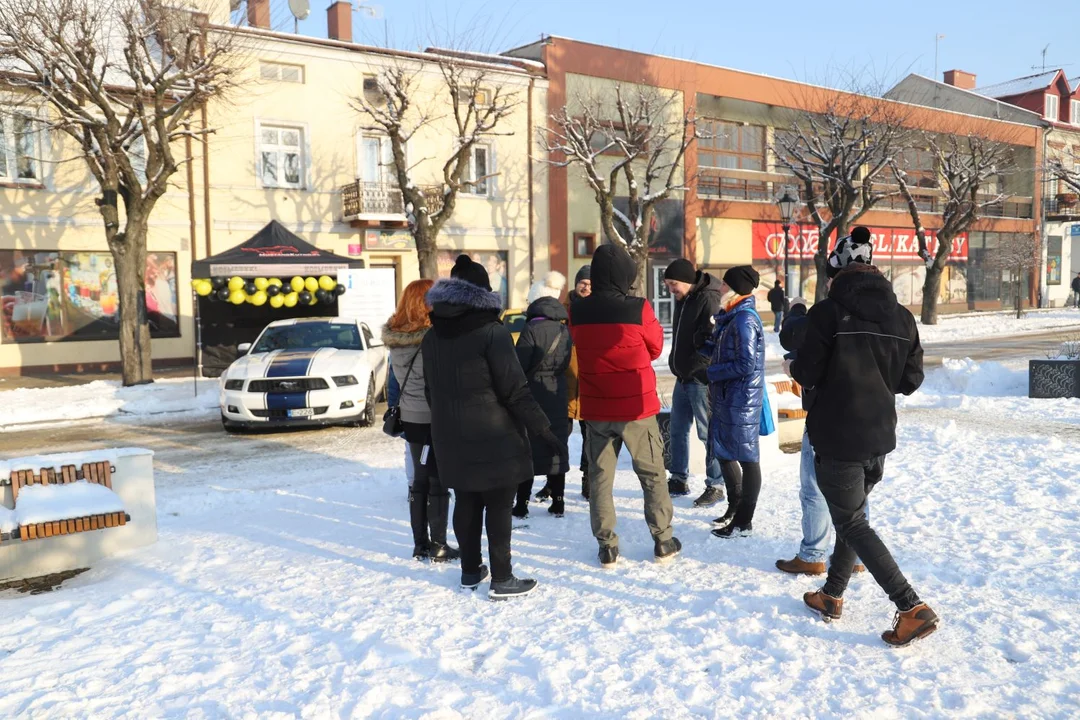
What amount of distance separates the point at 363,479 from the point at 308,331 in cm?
487

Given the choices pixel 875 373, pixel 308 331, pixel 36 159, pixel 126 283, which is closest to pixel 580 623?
pixel 875 373

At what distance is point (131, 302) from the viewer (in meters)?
15.2

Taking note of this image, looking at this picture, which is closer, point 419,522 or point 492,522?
point 492,522

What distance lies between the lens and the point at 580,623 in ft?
13.5

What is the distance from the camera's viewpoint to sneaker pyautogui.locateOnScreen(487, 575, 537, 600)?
176 inches

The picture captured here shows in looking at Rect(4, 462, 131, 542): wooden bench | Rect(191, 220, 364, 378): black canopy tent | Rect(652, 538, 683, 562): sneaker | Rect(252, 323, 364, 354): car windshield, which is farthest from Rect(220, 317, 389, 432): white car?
Rect(652, 538, 683, 562): sneaker

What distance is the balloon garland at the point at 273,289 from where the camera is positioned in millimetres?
15797

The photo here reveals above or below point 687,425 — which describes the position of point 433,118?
above

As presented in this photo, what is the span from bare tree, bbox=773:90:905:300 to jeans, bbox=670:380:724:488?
18618mm

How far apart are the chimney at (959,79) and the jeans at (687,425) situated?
46909 mm

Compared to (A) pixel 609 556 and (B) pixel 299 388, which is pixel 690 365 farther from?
(B) pixel 299 388

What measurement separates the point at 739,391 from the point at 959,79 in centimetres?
4903

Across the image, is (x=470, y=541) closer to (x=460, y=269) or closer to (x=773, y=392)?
(x=460, y=269)

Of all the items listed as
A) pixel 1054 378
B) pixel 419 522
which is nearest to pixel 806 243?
pixel 1054 378
